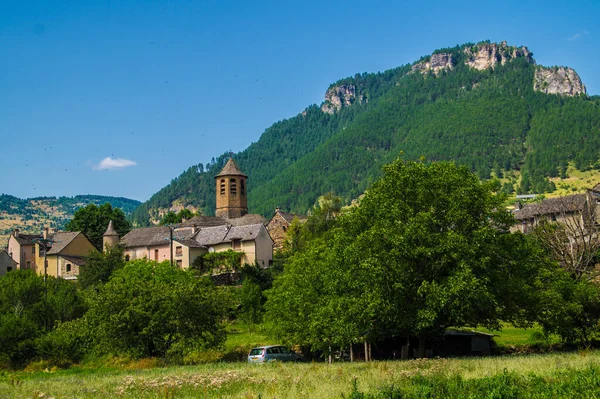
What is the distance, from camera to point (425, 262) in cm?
3453

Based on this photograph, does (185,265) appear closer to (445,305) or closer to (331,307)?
(331,307)

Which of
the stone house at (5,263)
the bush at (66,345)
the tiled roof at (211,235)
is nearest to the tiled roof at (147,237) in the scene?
the tiled roof at (211,235)

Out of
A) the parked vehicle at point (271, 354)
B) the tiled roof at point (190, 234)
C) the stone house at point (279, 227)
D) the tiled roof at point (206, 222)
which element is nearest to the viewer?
the parked vehicle at point (271, 354)

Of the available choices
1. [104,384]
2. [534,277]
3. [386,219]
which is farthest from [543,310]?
[104,384]

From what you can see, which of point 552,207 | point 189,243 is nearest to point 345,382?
point 189,243

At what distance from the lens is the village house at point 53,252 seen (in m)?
88.1

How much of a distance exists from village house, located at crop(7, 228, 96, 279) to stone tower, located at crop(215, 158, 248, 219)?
22943 mm

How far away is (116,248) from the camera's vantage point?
280 ft

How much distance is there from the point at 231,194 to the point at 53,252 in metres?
30.2

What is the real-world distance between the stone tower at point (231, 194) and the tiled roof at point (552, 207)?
4208cm

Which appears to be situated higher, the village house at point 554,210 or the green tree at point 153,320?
the village house at point 554,210

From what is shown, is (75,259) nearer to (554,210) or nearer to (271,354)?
(271,354)

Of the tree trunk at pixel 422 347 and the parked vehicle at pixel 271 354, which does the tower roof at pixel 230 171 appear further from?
the tree trunk at pixel 422 347

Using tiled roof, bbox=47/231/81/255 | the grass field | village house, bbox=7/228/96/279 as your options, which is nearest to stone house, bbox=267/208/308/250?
village house, bbox=7/228/96/279
